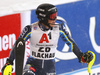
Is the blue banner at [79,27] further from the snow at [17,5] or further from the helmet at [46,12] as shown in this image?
the helmet at [46,12]

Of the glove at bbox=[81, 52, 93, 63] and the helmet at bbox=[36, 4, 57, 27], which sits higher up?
the helmet at bbox=[36, 4, 57, 27]

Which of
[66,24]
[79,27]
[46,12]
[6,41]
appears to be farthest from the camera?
[79,27]

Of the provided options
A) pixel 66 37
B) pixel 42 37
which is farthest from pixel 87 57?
pixel 42 37

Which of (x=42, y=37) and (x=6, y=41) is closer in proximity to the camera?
(x=42, y=37)

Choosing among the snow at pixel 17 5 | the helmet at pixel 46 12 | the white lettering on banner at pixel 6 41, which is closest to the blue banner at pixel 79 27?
the snow at pixel 17 5

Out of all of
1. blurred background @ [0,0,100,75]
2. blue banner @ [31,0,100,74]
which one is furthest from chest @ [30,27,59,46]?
blue banner @ [31,0,100,74]

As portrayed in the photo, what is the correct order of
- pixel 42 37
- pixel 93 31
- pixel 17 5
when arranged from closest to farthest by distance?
1. pixel 42 37
2. pixel 17 5
3. pixel 93 31

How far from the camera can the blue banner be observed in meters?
4.34

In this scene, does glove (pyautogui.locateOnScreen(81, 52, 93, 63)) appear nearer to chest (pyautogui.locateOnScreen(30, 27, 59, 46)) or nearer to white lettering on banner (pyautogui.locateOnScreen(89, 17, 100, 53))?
chest (pyautogui.locateOnScreen(30, 27, 59, 46))

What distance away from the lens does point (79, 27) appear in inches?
176

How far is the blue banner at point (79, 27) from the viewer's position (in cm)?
434

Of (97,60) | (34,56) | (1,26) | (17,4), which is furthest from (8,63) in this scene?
(97,60)

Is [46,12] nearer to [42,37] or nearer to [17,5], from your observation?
[42,37]

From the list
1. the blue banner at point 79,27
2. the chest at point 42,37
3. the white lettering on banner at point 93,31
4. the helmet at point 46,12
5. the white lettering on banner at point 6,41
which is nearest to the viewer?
the helmet at point 46,12
